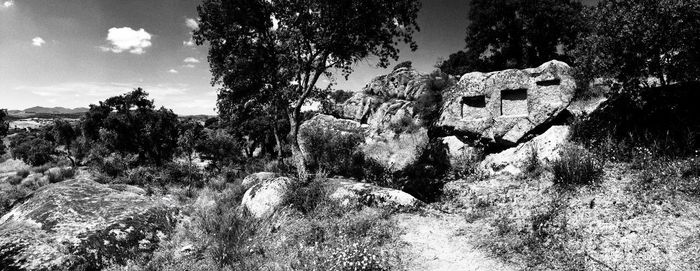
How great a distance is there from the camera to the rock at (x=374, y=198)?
9156 millimetres

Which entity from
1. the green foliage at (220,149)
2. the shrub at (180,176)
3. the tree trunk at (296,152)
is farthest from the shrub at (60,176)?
the tree trunk at (296,152)

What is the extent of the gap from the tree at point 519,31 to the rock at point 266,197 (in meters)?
30.6

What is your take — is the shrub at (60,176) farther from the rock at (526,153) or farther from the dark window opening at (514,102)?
the dark window opening at (514,102)

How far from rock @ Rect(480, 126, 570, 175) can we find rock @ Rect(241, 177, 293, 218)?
8.55 m

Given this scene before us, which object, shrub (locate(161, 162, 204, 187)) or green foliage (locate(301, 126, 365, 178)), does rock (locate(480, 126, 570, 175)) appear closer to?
green foliage (locate(301, 126, 365, 178))

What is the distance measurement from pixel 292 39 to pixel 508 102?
10425 millimetres

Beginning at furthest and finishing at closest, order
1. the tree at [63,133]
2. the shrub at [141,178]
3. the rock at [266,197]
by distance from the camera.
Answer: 1. the tree at [63,133]
2. the shrub at [141,178]
3. the rock at [266,197]

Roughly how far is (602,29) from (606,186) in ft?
15.1

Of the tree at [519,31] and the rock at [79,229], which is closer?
the rock at [79,229]

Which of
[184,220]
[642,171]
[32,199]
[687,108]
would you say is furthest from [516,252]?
[32,199]

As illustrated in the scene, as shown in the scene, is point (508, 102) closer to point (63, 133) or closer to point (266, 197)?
point (266, 197)

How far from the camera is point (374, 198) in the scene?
30.7 ft

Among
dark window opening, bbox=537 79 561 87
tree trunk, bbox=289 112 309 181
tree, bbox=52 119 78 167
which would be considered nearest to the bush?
dark window opening, bbox=537 79 561 87

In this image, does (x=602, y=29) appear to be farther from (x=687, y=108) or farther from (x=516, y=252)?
(x=516, y=252)
